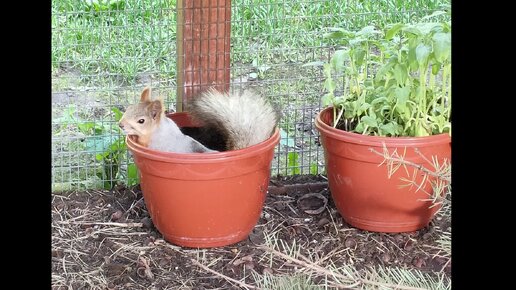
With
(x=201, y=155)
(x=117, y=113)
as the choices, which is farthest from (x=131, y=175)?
(x=201, y=155)

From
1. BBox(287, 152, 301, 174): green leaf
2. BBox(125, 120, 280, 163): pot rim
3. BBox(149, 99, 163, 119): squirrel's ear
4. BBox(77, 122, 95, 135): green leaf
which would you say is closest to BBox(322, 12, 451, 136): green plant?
BBox(125, 120, 280, 163): pot rim

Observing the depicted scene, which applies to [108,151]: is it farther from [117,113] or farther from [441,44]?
[441,44]

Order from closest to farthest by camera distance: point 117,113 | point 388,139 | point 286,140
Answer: point 388,139 → point 117,113 → point 286,140

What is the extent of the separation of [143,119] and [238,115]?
0.34 metres

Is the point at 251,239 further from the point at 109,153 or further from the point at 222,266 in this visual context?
the point at 109,153

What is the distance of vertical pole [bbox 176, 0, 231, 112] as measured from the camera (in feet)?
11.3

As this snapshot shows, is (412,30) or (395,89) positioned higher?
(412,30)

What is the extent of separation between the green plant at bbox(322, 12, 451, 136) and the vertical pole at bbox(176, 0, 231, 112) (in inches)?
18.5

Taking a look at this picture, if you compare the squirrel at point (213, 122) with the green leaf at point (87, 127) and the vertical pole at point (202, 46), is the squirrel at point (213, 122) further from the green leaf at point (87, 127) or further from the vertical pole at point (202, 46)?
the green leaf at point (87, 127)

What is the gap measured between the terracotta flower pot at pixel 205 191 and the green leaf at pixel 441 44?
0.64 metres

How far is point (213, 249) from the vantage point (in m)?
3.21

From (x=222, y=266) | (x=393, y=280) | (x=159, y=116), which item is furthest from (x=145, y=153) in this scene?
(x=393, y=280)

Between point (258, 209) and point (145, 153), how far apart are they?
0.47m

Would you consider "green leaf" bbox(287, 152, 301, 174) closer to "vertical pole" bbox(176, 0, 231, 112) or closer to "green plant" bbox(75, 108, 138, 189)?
"vertical pole" bbox(176, 0, 231, 112)
